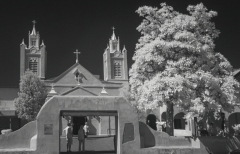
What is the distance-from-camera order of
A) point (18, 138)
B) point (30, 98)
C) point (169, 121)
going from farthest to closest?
point (30, 98) → point (169, 121) → point (18, 138)

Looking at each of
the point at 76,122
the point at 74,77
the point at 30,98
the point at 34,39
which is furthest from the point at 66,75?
the point at 76,122

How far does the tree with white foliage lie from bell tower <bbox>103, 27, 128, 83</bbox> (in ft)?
153

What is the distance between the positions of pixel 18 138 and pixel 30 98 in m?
30.8

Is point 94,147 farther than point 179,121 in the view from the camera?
No

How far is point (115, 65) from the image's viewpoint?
68500 millimetres

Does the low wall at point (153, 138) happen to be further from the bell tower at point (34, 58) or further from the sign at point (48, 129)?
the bell tower at point (34, 58)

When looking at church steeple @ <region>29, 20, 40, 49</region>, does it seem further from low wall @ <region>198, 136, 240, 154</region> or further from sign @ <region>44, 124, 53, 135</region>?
low wall @ <region>198, 136, 240, 154</region>

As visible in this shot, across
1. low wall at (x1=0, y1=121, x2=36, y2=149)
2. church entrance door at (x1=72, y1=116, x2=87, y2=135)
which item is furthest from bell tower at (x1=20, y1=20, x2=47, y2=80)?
low wall at (x1=0, y1=121, x2=36, y2=149)

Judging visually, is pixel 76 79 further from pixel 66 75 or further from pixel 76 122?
pixel 76 122

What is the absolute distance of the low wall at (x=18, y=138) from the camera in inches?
608

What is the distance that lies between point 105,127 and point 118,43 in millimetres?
32448

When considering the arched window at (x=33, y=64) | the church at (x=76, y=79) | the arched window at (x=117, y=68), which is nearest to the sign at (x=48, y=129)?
the church at (x=76, y=79)

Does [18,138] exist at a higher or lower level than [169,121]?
lower

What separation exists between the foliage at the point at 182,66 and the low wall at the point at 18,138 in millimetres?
6660
